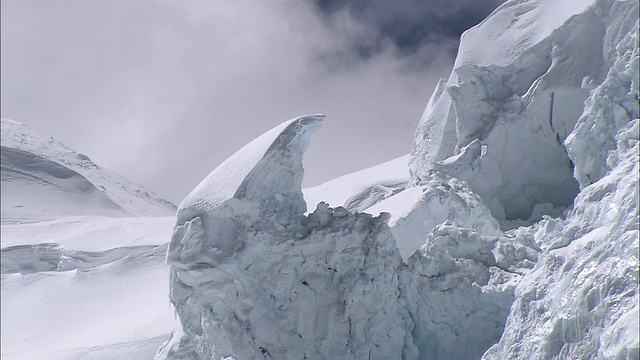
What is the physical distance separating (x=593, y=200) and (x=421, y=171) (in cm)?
730

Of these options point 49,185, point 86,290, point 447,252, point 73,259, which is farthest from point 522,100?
point 49,185

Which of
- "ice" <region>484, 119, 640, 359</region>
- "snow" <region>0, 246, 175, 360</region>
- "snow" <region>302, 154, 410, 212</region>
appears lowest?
"snow" <region>0, 246, 175, 360</region>

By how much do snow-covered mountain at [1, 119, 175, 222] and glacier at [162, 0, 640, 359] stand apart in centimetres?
1804

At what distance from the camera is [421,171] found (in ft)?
50.6

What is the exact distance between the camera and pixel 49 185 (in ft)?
94.0

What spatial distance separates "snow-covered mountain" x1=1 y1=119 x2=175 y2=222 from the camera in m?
27.7

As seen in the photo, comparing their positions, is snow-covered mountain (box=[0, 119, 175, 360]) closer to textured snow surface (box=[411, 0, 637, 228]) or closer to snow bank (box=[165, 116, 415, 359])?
snow bank (box=[165, 116, 415, 359])

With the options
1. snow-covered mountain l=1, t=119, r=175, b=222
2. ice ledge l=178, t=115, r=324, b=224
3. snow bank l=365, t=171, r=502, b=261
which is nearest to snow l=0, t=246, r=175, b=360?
snow bank l=365, t=171, r=502, b=261

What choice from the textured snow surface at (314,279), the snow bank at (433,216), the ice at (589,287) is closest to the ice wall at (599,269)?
the ice at (589,287)

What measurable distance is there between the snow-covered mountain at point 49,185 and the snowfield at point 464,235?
1096 cm

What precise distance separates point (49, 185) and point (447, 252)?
863 inches

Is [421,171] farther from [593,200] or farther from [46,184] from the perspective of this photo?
[46,184]

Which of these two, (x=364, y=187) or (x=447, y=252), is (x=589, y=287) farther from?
(x=364, y=187)

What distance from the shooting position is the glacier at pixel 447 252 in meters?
7.49
